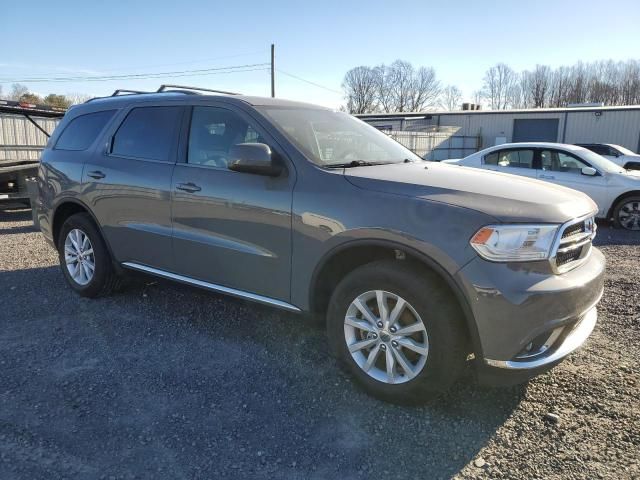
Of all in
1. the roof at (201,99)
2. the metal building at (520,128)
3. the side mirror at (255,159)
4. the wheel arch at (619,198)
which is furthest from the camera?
the metal building at (520,128)

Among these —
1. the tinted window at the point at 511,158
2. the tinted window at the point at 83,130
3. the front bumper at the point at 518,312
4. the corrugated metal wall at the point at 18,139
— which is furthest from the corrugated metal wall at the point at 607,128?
the front bumper at the point at 518,312

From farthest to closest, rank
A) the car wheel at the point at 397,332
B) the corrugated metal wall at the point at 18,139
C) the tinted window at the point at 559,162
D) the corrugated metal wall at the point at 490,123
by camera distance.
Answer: the corrugated metal wall at the point at 490,123 → the corrugated metal wall at the point at 18,139 → the tinted window at the point at 559,162 → the car wheel at the point at 397,332

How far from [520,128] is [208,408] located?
3442cm

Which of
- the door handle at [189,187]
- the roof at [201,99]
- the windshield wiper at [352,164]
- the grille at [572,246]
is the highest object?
the roof at [201,99]

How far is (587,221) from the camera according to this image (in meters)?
3.22

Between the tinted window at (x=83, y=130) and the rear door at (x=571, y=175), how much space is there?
25.7 feet

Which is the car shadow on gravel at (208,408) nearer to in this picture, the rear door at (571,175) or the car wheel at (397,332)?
the car wheel at (397,332)

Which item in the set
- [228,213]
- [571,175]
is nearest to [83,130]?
[228,213]

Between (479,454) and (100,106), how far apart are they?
4570mm

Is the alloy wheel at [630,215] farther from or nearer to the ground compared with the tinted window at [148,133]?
nearer to the ground

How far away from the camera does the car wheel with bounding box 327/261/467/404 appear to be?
115 inches

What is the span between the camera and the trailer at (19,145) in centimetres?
988

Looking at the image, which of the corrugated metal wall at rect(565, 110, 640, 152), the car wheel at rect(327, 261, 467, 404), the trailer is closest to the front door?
the car wheel at rect(327, 261, 467, 404)

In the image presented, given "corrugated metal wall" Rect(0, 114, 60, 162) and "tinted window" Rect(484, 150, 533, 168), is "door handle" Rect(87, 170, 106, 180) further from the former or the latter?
"corrugated metal wall" Rect(0, 114, 60, 162)
